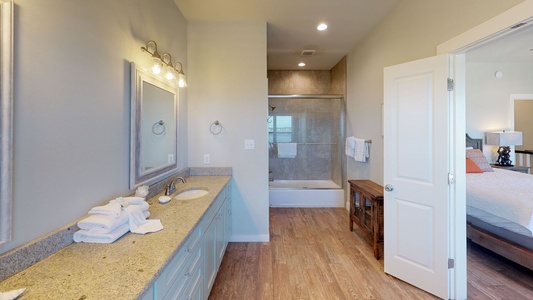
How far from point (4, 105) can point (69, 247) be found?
0.68m

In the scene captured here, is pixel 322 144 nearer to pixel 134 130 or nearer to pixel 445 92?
pixel 445 92

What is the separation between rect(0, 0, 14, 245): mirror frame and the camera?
0.85 m

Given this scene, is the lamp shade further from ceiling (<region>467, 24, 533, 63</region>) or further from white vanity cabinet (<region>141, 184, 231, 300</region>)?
white vanity cabinet (<region>141, 184, 231, 300</region>)

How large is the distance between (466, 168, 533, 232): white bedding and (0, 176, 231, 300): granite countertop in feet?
9.55

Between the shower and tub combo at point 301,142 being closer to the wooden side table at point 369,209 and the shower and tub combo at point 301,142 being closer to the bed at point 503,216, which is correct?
the wooden side table at point 369,209

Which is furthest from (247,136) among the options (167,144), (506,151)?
(506,151)

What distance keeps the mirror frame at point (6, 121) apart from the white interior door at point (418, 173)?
2513 mm

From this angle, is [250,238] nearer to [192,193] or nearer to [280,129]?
[192,193]

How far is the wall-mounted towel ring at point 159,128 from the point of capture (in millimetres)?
2070

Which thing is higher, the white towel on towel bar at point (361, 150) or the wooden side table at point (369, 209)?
the white towel on towel bar at point (361, 150)

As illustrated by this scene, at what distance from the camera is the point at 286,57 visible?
14.5 ft

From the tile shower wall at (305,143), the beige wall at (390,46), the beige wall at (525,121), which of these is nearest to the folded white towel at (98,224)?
the beige wall at (390,46)

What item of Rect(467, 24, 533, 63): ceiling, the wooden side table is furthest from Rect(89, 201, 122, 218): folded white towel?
Rect(467, 24, 533, 63): ceiling

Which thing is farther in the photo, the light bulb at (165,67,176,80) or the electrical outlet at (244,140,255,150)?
the electrical outlet at (244,140,255,150)
